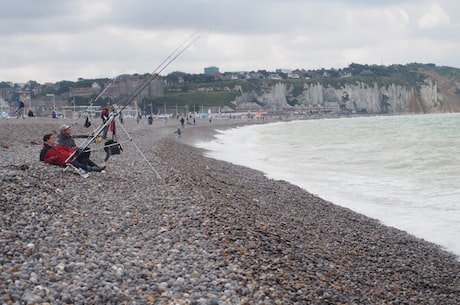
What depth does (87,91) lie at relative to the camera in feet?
288

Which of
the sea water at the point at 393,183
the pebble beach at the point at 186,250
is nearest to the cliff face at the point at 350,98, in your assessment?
the sea water at the point at 393,183

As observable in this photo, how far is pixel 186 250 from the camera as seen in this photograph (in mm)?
5840

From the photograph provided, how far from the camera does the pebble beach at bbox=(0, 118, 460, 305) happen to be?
4.80 m

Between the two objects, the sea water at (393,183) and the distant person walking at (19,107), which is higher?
the distant person walking at (19,107)

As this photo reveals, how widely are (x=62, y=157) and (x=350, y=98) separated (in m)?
164

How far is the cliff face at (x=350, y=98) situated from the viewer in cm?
15712

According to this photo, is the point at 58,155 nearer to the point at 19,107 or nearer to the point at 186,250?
the point at 186,250

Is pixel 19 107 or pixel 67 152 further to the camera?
pixel 19 107

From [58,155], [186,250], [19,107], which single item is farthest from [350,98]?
[186,250]

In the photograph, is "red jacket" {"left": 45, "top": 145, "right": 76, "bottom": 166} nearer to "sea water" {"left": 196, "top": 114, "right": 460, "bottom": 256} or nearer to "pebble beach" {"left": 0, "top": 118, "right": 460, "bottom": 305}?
"pebble beach" {"left": 0, "top": 118, "right": 460, "bottom": 305}

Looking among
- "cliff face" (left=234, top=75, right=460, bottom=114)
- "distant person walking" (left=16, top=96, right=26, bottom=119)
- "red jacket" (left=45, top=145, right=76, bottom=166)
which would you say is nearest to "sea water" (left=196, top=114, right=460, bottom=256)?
"red jacket" (left=45, top=145, right=76, bottom=166)

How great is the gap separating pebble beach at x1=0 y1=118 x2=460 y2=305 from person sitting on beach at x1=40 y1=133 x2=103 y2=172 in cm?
26

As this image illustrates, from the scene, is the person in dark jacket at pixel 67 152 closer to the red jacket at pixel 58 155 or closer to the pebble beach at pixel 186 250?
the red jacket at pixel 58 155

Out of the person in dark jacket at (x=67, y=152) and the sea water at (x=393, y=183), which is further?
the person in dark jacket at (x=67, y=152)
